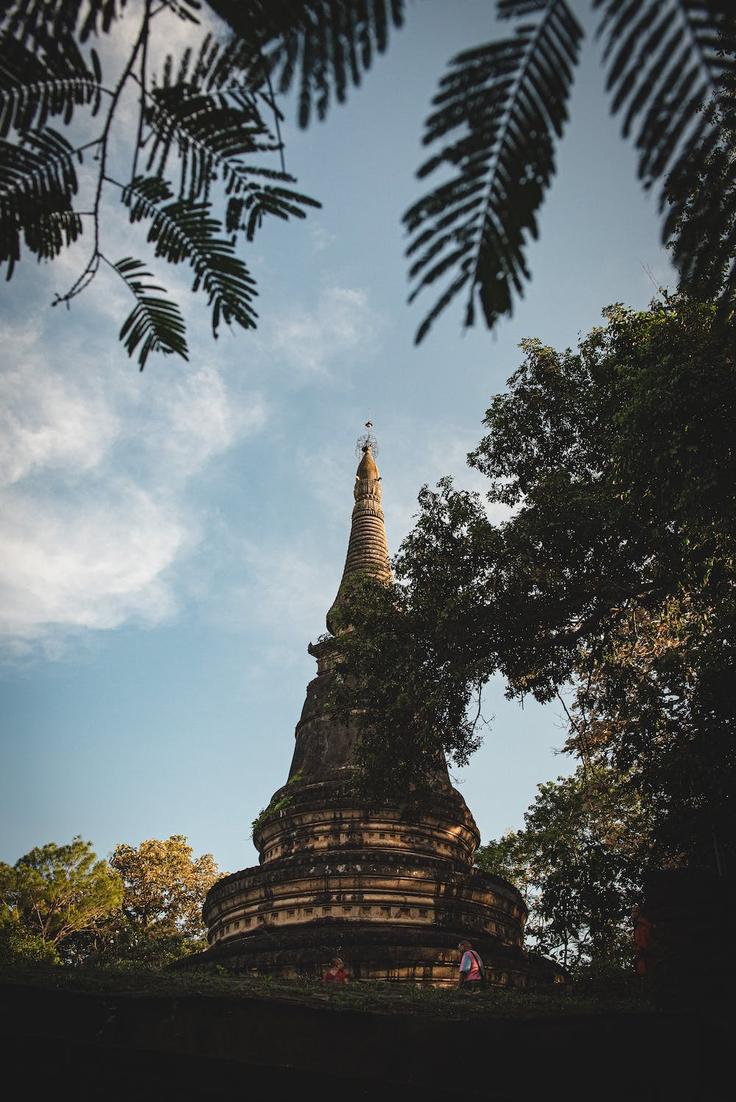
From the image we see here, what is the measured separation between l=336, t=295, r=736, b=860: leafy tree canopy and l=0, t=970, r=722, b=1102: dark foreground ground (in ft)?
19.2

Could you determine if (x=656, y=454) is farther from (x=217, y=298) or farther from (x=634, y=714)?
(x=217, y=298)

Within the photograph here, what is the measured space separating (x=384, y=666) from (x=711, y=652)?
4950mm

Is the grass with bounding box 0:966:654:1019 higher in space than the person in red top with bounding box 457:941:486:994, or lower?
higher

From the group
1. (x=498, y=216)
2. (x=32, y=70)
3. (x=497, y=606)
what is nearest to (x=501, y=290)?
(x=498, y=216)

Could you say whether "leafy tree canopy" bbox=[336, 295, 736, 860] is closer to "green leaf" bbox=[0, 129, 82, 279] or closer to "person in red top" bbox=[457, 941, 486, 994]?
"person in red top" bbox=[457, 941, 486, 994]

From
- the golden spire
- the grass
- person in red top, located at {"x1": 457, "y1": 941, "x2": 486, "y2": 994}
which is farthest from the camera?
the golden spire

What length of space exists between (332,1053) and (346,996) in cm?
186

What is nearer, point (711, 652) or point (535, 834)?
point (711, 652)

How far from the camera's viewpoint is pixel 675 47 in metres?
0.91

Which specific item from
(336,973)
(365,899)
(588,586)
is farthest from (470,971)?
(588,586)

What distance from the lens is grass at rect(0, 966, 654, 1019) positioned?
188 inches

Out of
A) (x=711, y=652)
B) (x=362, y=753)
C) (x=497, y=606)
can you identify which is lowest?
(x=362, y=753)

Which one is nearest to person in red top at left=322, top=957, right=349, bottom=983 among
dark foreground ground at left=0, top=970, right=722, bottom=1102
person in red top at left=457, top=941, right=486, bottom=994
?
person in red top at left=457, top=941, right=486, bottom=994

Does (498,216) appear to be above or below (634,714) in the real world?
below
